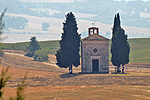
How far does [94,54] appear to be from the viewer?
5725 cm

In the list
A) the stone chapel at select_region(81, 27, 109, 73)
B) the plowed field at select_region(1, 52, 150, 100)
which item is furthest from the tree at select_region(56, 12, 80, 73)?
the plowed field at select_region(1, 52, 150, 100)

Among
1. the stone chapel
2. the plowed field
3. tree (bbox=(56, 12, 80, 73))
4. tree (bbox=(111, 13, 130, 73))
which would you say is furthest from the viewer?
tree (bbox=(111, 13, 130, 73))

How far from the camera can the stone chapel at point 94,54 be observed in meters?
57.0

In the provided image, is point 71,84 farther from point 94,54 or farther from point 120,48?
point 120,48

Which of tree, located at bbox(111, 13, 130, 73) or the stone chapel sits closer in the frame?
the stone chapel

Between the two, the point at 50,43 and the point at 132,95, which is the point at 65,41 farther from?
the point at 50,43

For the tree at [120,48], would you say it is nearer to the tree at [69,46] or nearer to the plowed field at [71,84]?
the plowed field at [71,84]

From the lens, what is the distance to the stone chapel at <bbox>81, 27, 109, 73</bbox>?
187ft

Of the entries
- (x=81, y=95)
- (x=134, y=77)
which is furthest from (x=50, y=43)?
(x=81, y=95)

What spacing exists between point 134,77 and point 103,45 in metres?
9.96

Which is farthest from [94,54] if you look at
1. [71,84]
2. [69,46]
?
[71,84]

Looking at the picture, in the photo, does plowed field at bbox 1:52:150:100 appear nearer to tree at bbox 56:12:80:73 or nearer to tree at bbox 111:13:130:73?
tree at bbox 56:12:80:73

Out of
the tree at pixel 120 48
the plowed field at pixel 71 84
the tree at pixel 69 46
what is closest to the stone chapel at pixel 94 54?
the tree at pixel 69 46

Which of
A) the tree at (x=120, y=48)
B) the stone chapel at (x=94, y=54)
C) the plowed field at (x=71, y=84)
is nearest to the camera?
the plowed field at (x=71, y=84)
